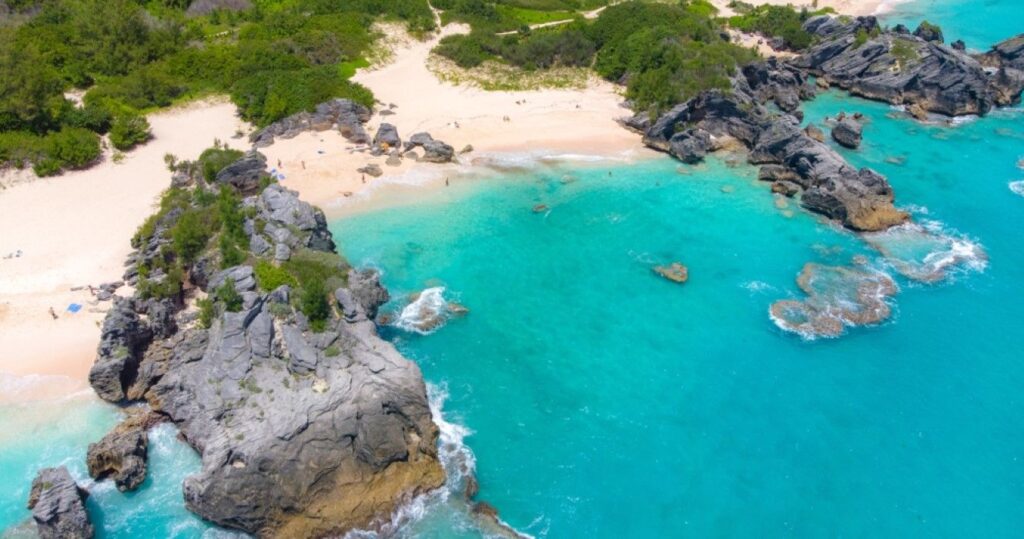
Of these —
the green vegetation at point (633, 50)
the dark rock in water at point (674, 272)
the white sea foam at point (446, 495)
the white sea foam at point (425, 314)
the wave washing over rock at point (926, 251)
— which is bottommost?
the white sea foam at point (446, 495)

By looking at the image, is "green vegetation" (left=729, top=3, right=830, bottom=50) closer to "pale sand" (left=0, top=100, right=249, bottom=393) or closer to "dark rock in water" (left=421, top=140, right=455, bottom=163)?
"dark rock in water" (left=421, top=140, right=455, bottom=163)

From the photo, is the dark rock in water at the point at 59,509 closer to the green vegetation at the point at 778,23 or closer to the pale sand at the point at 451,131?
the pale sand at the point at 451,131

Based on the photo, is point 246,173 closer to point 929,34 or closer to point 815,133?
point 815,133

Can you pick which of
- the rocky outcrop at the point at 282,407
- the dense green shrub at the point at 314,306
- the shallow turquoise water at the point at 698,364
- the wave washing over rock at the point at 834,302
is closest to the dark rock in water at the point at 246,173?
the shallow turquoise water at the point at 698,364

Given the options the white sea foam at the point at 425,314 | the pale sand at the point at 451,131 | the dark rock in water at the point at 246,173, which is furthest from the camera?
the pale sand at the point at 451,131

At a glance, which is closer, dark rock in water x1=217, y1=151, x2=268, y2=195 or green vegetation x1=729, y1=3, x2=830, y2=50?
dark rock in water x1=217, y1=151, x2=268, y2=195

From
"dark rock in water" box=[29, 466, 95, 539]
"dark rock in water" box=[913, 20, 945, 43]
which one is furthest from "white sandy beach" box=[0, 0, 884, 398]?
"dark rock in water" box=[913, 20, 945, 43]
